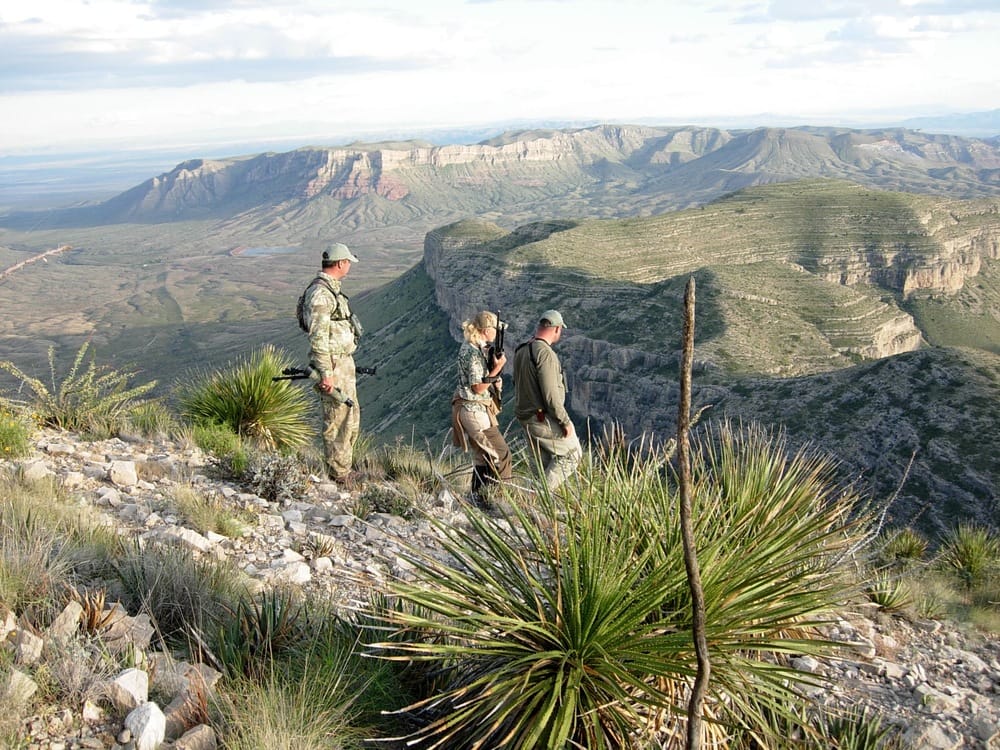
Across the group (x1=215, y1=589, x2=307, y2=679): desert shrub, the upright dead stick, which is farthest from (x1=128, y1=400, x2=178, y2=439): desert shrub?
the upright dead stick

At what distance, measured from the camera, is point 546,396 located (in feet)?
18.3

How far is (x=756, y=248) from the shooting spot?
211 feet

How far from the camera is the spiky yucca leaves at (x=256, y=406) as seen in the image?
7480 mm

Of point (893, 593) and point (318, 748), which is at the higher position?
point (318, 748)

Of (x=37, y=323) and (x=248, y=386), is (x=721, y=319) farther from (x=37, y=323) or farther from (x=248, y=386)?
(x=37, y=323)

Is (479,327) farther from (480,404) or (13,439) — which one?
(13,439)

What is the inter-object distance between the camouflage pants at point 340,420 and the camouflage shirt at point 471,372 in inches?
41.3

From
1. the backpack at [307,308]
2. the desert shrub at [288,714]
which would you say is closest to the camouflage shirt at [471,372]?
the backpack at [307,308]

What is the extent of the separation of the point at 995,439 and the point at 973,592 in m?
21.9

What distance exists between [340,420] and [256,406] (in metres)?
1.61

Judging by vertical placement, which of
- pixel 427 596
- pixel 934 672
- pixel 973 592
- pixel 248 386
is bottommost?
pixel 973 592

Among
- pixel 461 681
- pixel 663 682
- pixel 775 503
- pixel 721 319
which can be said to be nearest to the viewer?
pixel 663 682

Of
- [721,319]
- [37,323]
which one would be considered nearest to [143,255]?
[37,323]

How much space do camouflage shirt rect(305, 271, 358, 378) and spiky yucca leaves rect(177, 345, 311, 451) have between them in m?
1.46
